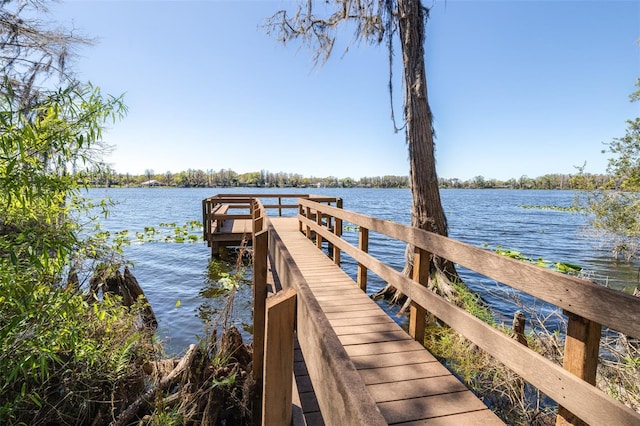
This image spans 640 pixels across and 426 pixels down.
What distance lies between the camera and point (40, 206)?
3.40 m

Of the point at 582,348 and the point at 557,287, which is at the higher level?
the point at 557,287

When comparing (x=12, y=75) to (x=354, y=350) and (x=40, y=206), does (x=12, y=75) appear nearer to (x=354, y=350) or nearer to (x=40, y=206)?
(x=40, y=206)

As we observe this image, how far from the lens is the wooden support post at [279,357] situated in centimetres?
119

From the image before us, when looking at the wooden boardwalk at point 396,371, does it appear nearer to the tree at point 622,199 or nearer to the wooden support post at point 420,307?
the wooden support post at point 420,307

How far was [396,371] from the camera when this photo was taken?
2781 mm

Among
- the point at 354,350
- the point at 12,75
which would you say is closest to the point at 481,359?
the point at 354,350

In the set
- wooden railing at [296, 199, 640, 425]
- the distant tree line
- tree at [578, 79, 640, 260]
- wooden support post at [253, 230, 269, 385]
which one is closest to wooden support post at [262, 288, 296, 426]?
wooden railing at [296, 199, 640, 425]

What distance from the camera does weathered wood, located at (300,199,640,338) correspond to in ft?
4.85

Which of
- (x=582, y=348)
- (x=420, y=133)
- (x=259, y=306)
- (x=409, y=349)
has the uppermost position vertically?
(x=420, y=133)

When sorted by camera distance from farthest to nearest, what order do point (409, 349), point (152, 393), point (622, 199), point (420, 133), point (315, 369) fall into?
point (622, 199) < point (420, 133) < point (152, 393) < point (409, 349) < point (315, 369)

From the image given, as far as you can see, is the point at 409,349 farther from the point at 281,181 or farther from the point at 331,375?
the point at 281,181

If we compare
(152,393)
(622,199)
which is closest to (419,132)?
(152,393)

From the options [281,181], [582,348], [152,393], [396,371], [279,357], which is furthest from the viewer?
[281,181]

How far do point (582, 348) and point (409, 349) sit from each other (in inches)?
63.0
